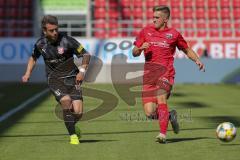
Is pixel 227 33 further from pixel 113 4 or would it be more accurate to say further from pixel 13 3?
pixel 13 3

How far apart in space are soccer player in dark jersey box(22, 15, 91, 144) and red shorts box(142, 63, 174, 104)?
96 cm

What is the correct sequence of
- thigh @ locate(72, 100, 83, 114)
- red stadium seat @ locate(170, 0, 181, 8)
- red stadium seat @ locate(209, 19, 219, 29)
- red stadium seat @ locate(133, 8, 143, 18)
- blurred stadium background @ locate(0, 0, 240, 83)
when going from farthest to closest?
red stadium seat @ locate(170, 0, 181, 8), red stadium seat @ locate(133, 8, 143, 18), red stadium seat @ locate(209, 19, 219, 29), blurred stadium background @ locate(0, 0, 240, 83), thigh @ locate(72, 100, 83, 114)

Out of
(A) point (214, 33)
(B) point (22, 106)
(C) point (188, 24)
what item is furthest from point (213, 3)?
(B) point (22, 106)

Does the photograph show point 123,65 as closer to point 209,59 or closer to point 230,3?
point 209,59

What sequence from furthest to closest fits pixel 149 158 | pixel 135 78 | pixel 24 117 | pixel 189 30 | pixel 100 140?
pixel 189 30 → pixel 135 78 → pixel 24 117 → pixel 100 140 → pixel 149 158

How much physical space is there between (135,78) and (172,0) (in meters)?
7.99

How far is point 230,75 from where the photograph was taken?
28766 millimetres

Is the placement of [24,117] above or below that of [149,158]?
below

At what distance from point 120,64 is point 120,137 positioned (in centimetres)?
1782

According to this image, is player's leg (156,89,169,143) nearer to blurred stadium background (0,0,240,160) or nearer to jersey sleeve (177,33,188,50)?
blurred stadium background (0,0,240,160)

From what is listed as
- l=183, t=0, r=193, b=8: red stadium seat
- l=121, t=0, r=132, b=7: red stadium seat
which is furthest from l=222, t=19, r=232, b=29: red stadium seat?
l=121, t=0, r=132, b=7: red stadium seat

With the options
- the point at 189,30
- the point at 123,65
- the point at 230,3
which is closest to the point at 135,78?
the point at 123,65

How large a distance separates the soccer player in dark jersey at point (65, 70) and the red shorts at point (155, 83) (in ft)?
3.15

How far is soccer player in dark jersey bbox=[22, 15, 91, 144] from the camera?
379 inches
